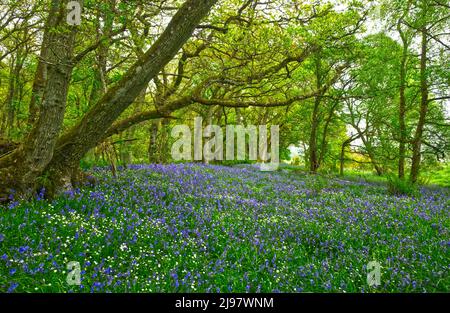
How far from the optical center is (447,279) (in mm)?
→ 4168

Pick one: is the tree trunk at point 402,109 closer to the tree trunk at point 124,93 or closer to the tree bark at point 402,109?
the tree bark at point 402,109

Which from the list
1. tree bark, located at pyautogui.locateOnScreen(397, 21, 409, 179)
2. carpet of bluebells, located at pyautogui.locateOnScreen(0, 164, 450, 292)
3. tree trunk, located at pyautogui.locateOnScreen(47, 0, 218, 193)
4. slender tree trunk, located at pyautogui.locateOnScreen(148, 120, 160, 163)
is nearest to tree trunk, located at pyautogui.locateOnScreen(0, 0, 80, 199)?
tree trunk, located at pyautogui.locateOnScreen(47, 0, 218, 193)

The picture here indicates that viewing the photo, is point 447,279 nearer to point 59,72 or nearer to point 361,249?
point 361,249

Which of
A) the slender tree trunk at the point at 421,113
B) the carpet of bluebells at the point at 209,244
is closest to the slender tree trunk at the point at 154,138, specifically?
the carpet of bluebells at the point at 209,244

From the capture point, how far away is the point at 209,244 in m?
5.62

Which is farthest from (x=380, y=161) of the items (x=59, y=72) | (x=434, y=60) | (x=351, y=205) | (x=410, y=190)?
(x=59, y=72)

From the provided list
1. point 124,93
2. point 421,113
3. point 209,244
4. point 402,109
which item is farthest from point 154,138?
point 402,109

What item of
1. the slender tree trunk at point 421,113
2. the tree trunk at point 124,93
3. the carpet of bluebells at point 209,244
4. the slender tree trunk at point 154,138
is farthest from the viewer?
the slender tree trunk at point 154,138

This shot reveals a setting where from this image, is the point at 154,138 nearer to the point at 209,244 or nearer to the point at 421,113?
the point at 209,244

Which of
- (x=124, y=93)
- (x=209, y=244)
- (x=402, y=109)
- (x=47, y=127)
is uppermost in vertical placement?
(x=402, y=109)

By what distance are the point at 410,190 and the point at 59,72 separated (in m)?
10.8

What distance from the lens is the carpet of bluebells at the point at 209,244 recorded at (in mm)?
4043

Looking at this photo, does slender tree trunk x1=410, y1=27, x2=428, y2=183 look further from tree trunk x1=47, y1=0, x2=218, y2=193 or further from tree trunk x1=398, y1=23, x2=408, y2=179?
tree trunk x1=47, y1=0, x2=218, y2=193

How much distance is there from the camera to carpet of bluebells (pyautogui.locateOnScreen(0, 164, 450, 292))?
404 centimetres
